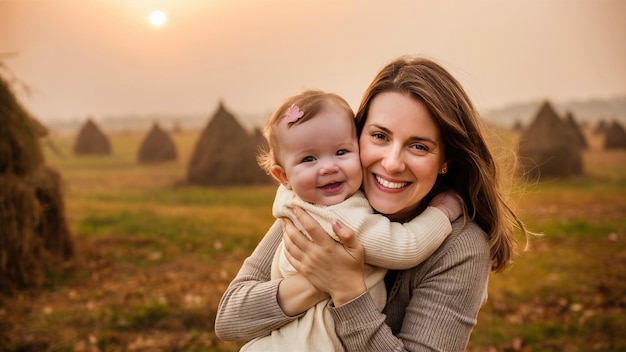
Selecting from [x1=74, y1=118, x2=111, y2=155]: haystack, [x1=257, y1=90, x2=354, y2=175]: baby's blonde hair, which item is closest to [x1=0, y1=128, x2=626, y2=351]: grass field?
[x1=74, y1=118, x2=111, y2=155]: haystack

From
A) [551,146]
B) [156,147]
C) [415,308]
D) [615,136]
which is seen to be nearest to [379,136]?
[415,308]

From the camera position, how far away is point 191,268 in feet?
23.5

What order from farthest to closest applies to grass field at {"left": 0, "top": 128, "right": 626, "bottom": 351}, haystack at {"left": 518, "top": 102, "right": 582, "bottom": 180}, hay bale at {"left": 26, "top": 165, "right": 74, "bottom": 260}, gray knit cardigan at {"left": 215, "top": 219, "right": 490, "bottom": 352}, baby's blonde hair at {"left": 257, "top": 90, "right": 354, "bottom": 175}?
1. haystack at {"left": 518, "top": 102, "right": 582, "bottom": 180}
2. hay bale at {"left": 26, "top": 165, "right": 74, "bottom": 260}
3. grass field at {"left": 0, "top": 128, "right": 626, "bottom": 351}
4. baby's blonde hair at {"left": 257, "top": 90, "right": 354, "bottom": 175}
5. gray knit cardigan at {"left": 215, "top": 219, "right": 490, "bottom": 352}

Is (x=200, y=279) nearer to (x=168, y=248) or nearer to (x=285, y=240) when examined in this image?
(x=168, y=248)

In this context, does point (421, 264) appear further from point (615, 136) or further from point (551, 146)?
point (615, 136)

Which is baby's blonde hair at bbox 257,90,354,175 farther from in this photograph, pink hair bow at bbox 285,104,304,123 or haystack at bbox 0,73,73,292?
haystack at bbox 0,73,73,292

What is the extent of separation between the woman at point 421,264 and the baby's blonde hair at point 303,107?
13cm

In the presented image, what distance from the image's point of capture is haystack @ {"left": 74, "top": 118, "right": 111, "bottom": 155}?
36.6 feet

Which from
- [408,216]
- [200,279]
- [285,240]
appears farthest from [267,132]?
[200,279]

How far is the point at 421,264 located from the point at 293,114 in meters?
0.73

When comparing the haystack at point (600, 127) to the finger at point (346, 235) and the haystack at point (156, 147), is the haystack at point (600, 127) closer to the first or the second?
the haystack at point (156, 147)

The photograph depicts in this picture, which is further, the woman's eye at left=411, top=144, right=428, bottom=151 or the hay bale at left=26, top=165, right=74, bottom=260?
the hay bale at left=26, top=165, right=74, bottom=260

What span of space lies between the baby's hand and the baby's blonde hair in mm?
471

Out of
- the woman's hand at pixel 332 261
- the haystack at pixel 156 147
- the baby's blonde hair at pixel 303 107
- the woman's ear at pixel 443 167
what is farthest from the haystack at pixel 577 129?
the woman's hand at pixel 332 261
